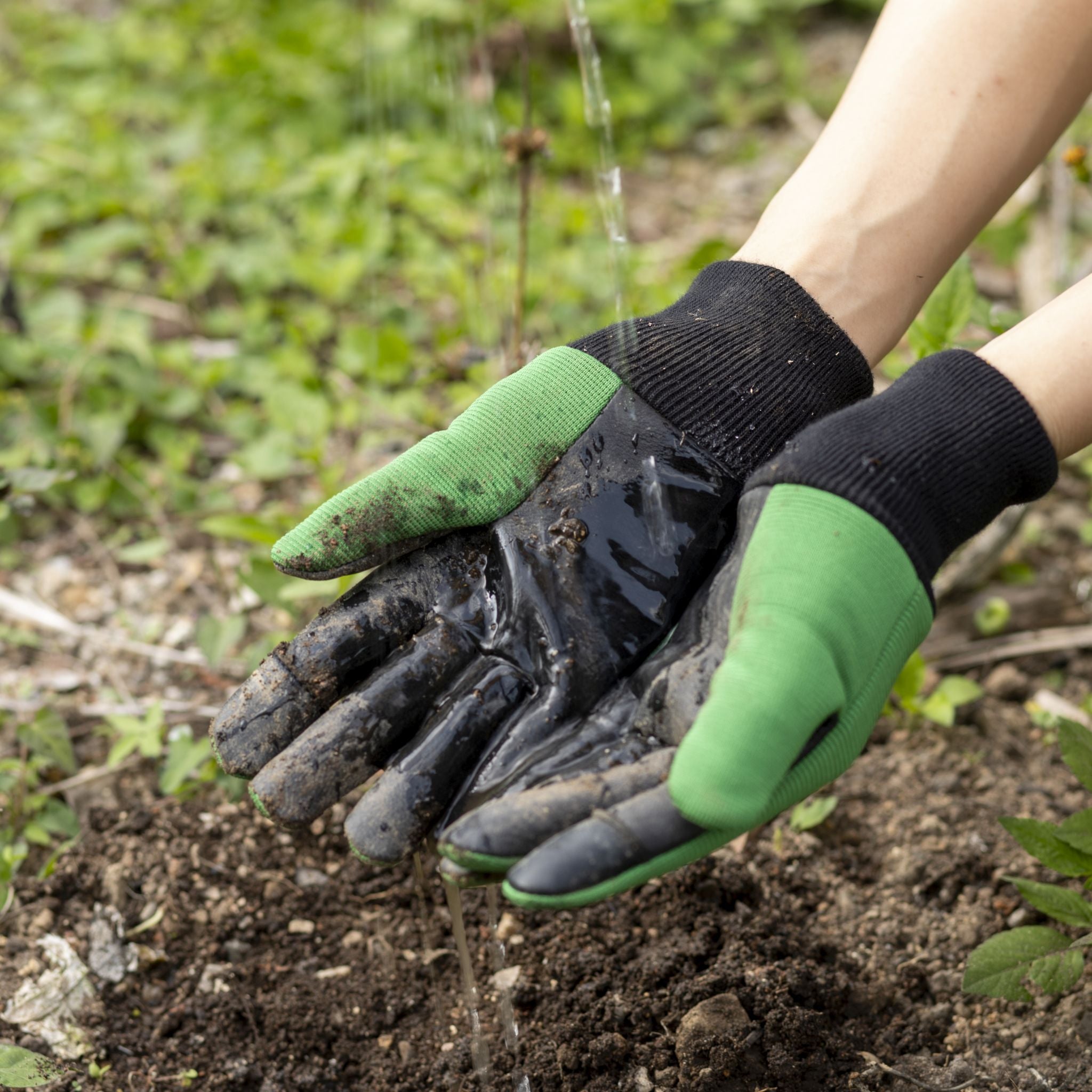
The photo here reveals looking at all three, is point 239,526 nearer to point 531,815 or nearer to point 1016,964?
point 531,815

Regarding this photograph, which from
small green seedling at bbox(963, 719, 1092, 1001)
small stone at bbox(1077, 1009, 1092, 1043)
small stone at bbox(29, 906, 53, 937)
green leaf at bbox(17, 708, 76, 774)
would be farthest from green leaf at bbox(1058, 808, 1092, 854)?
green leaf at bbox(17, 708, 76, 774)

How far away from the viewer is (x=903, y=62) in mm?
1837

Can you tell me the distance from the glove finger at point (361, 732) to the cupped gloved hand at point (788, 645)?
20cm

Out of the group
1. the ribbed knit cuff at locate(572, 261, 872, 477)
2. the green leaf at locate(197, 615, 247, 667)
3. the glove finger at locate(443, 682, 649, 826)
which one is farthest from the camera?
the green leaf at locate(197, 615, 247, 667)

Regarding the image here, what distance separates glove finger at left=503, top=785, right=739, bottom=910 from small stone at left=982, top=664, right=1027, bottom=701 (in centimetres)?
121

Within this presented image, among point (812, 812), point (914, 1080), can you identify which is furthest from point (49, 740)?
point (914, 1080)

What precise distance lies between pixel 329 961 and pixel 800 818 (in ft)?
2.79

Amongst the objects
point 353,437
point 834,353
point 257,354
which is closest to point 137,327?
point 257,354

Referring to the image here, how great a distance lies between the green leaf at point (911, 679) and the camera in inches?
77.9

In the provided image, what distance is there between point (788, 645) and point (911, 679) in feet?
2.79

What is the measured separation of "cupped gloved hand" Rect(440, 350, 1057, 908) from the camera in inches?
46.9

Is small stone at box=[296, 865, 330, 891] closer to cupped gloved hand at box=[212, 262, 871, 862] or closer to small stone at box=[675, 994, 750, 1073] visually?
cupped gloved hand at box=[212, 262, 871, 862]

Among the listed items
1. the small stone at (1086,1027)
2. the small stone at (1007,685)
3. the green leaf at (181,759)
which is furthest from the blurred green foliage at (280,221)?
the small stone at (1086,1027)

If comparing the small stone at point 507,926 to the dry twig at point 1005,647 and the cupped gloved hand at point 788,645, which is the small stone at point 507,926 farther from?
the dry twig at point 1005,647
